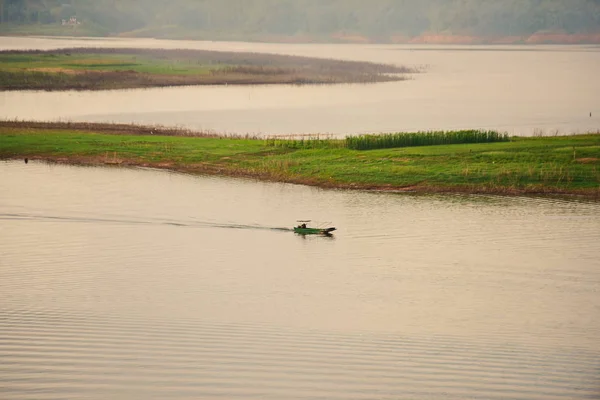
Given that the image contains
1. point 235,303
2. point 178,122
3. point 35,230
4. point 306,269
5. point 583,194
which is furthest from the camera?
point 178,122

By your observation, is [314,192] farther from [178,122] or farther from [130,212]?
[178,122]

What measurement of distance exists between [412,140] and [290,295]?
3344 cm

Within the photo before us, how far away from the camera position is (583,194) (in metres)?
55.7

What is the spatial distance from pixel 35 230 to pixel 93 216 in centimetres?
383

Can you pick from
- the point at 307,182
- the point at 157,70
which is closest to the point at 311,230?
the point at 307,182

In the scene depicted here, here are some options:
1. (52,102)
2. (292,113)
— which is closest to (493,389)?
(292,113)

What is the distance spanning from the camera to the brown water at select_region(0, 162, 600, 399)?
86.7ft

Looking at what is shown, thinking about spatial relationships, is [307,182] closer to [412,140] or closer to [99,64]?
[412,140]

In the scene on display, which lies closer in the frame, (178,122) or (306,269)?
(306,269)

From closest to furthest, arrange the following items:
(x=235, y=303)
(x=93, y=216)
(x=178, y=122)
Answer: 1. (x=235, y=303)
2. (x=93, y=216)
3. (x=178, y=122)

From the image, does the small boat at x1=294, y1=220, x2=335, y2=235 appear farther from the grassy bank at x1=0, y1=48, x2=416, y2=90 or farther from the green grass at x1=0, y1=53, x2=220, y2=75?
the green grass at x1=0, y1=53, x2=220, y2=75

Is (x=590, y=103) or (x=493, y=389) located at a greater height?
(x=590, y=103)

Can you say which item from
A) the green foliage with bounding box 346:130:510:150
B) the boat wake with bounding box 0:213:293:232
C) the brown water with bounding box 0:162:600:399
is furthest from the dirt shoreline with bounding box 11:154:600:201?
the boat wake with bounding box 0:213:293:232

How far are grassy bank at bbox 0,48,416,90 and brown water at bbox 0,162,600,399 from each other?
76.6 meters
